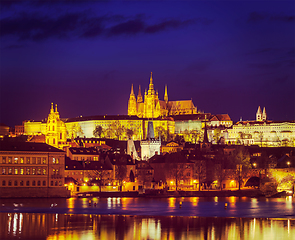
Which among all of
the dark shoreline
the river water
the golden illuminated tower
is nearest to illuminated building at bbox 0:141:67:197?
the dark shoreline

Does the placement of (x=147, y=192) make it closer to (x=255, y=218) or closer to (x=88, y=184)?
(x=88, y=184)

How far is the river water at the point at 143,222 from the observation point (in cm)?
3694

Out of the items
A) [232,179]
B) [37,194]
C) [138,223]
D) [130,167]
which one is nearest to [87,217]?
Result: [138,223]

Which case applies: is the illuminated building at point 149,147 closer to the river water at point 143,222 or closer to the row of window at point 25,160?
the row of window at point 25,160

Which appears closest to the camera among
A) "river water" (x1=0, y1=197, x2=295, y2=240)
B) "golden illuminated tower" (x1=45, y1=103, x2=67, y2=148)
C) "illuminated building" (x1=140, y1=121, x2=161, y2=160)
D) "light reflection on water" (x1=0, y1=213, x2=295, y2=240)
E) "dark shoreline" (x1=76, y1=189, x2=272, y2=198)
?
"light reflection on water" (x1=0, y1=213, x2=295, y2=240)

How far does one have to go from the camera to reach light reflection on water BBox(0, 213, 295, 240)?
36.6 metres

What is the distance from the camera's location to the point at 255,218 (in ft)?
151

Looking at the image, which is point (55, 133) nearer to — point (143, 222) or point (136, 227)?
point (143, 222)

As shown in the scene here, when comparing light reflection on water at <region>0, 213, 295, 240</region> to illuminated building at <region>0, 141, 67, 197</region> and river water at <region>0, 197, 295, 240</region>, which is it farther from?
illuminated building at <region>0, 141, 67, 197</region>

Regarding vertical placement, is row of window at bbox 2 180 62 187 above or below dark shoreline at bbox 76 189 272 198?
above

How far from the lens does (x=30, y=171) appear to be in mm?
68875

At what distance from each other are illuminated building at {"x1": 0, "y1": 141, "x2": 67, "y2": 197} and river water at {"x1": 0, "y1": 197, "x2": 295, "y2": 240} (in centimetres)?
1252

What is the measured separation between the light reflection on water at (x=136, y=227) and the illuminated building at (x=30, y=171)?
68.9 feet

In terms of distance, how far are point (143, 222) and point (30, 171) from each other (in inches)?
1123
